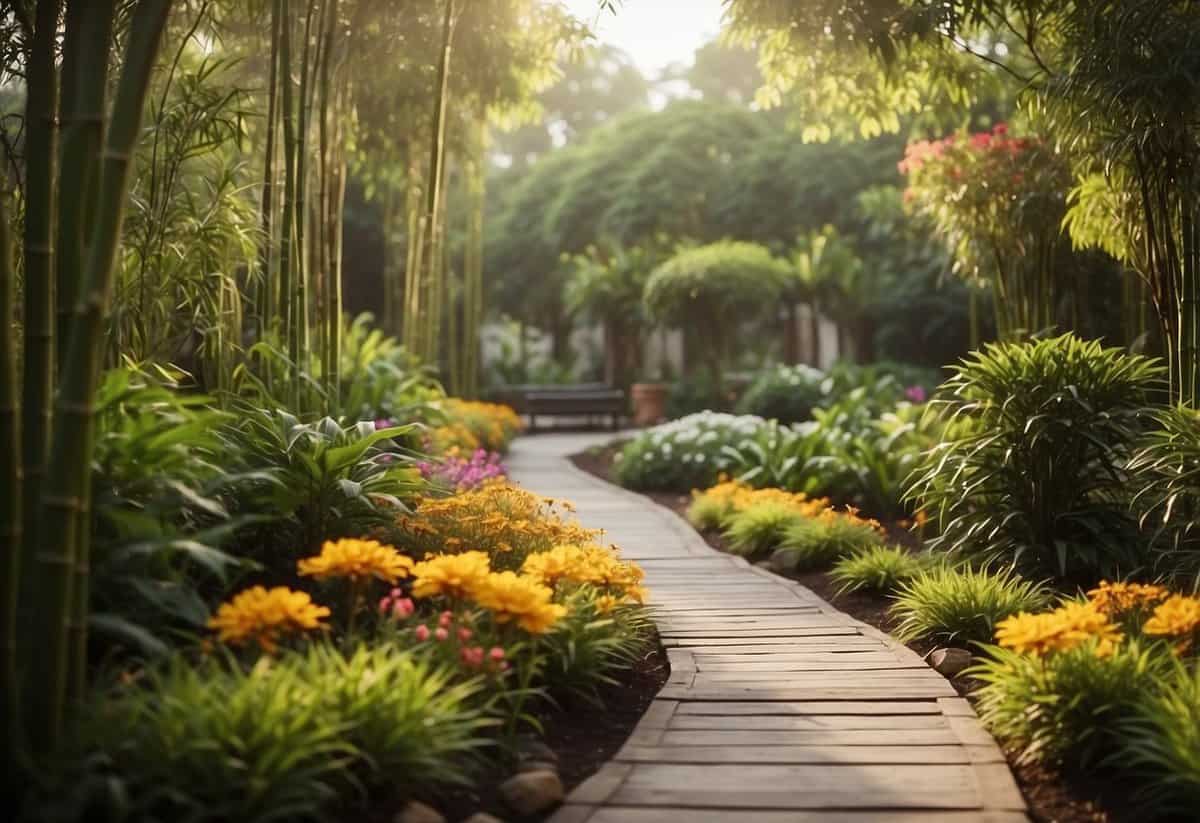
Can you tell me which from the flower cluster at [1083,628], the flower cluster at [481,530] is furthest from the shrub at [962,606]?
the flower cluster at [481,530]

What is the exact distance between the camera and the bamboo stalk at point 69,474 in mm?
2268

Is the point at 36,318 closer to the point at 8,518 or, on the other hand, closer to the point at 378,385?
the point at 8,518

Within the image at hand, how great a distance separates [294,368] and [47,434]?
93.4 inches

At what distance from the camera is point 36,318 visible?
7.98 ft

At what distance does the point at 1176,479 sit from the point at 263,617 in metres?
3.03

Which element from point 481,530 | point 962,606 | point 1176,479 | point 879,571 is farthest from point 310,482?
point 1176,479

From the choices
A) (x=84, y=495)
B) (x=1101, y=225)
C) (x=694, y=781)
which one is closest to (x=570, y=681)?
(x=694, y=781)

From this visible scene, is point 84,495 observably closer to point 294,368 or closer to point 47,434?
point 47,434

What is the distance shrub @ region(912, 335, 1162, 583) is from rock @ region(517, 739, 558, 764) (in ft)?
7.59

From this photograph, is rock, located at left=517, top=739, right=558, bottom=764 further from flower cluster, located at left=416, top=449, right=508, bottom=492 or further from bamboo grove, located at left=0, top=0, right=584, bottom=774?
flower cluster, located at left=416, top=449, right=508, bottom=492

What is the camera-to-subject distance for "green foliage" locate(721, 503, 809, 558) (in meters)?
5.95

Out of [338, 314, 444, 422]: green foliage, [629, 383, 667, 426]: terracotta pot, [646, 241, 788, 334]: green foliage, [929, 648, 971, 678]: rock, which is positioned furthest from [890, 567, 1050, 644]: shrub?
[629, 383, 667, 426]: terracotta pot

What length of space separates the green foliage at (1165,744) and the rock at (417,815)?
4.66 feet

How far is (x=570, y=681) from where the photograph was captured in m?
3.29
